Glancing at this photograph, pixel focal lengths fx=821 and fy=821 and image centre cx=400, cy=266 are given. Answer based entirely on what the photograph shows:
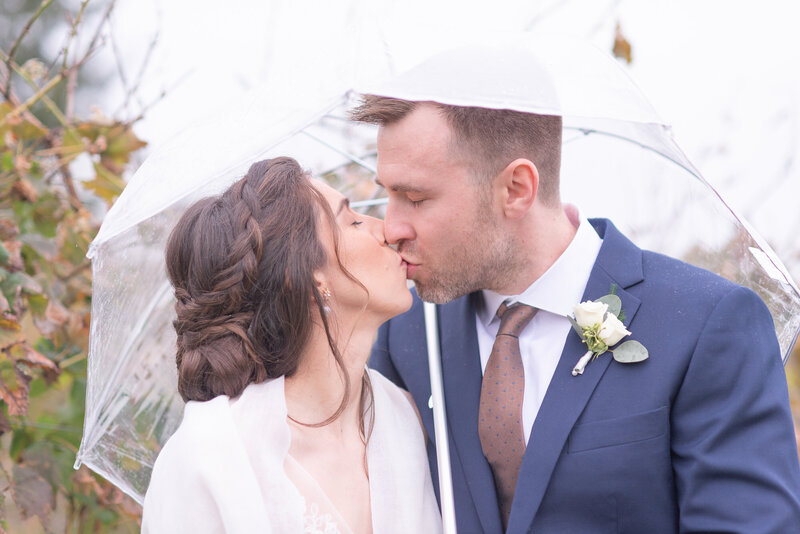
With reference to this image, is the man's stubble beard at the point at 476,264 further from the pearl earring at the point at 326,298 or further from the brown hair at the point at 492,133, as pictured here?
the pearl earring at the point at 326,298

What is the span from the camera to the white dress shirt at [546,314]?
2.86m

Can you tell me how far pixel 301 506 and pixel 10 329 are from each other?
1.26m

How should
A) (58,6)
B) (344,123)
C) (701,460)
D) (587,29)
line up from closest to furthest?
(701,460), (344,123), (587,29), (58,6)

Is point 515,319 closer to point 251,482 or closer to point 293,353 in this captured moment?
point 293,353

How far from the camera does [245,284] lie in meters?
2.74

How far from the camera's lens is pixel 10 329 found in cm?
292

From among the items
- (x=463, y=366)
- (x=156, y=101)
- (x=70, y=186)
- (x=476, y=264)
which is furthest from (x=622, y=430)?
(x=70, y=186)

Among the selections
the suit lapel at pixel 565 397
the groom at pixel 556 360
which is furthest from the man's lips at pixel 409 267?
the suit lapel at pixel 565 397

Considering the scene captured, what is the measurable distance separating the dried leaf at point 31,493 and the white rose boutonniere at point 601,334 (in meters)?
2.01

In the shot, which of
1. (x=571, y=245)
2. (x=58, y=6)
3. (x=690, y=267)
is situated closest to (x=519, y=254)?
(x=571, y=245)

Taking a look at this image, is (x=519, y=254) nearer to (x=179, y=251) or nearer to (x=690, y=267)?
(x=690, y=267)

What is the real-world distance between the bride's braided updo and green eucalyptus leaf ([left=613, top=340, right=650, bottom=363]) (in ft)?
3.12

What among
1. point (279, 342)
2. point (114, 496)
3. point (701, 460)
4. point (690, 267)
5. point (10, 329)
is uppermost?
point (10, 329)

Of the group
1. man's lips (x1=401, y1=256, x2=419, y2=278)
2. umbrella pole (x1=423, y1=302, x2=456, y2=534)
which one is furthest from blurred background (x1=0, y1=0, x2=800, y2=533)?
umbrella pole (x1=423, y1=302, x2=456, y2=534)
